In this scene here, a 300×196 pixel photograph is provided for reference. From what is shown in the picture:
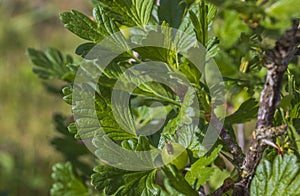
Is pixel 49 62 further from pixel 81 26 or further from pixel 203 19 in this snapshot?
pixel 203 19

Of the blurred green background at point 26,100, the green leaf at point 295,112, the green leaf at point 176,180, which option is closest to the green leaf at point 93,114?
the green leaf at point 176,180

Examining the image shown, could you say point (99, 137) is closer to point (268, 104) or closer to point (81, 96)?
point (81, 96)

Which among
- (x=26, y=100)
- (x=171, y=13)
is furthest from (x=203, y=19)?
(x=26, y=100)

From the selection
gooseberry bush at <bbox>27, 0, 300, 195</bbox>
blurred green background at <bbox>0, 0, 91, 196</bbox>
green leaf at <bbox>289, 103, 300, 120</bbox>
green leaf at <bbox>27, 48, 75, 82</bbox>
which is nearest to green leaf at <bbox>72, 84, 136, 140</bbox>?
gooseberry bush at <bbox>27, 0, 300, 195</bbox>

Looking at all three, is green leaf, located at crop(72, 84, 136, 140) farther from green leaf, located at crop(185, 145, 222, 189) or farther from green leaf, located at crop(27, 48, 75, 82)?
green leaf, located at crop(27, 48, 75, 82)

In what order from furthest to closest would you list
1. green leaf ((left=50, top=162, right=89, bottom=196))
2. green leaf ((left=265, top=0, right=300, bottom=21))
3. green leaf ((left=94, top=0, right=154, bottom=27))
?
1. green leaf ((left=50, top=162, right=89, bottom=196))
2. green leaf ((left=94, top=0, right=154, bottom=27))
3. green leaf ((left=265, top=0, right=300, bottom=21))

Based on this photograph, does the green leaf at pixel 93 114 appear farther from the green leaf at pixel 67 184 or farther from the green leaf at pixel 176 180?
the green leaf at pixel 67 184
